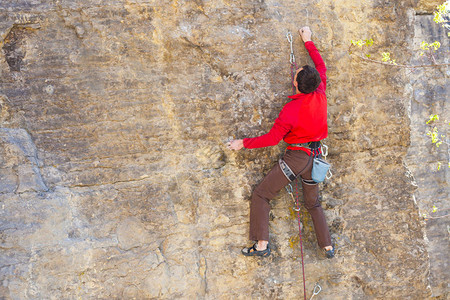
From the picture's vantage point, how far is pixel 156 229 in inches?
137

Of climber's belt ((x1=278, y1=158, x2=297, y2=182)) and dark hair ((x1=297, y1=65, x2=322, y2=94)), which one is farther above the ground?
dark hair ((x1=297, y1=65, x2=322, y2=94))

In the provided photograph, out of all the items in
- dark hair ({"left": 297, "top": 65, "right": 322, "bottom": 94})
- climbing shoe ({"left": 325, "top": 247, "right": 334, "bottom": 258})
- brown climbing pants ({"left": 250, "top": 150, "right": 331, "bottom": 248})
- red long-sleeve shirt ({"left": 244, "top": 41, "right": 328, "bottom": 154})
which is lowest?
climbing shoe ({"left": 325, "top": 247, "right": 334, "bottom": 258})

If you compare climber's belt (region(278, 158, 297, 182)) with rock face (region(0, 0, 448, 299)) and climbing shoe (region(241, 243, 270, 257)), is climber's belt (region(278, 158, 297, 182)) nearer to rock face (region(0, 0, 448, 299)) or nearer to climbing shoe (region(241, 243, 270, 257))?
rock face (region(0, 0, 448, 299))

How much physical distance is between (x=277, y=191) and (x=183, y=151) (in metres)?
0.88

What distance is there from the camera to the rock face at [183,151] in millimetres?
3264

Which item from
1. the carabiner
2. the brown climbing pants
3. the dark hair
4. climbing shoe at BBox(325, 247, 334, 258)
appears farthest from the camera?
the carabiner

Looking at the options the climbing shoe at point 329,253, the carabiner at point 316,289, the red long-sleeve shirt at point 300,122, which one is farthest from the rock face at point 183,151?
the red long-sleeve shirt at point 300,122

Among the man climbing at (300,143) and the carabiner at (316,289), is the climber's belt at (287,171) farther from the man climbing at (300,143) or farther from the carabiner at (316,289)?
the carabiner at (316,289)

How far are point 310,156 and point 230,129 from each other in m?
0.71

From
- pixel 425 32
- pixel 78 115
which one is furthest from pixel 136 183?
pixel 425 32

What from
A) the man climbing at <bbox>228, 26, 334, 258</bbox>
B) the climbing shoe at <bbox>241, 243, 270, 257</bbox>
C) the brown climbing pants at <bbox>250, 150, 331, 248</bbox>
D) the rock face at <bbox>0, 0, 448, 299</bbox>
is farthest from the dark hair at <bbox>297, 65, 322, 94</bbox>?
the climbing shoe at <bbox>241, 243, 270, 257</bbox>

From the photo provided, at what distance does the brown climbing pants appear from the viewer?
3.46m

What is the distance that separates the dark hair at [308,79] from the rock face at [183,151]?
391mm

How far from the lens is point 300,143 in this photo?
3.48 meters
